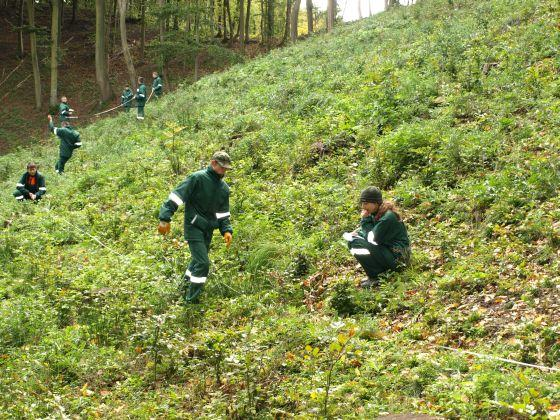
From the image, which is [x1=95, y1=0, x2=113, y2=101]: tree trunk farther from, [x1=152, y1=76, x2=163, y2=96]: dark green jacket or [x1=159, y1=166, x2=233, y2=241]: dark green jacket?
[x1=159, y1=166, x2=233, y2=241]: dark green jacket

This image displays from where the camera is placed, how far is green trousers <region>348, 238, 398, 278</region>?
8.31 meters

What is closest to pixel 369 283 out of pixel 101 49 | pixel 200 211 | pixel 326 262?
pixel 326 262

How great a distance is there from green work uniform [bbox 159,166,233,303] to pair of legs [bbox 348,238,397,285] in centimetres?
202

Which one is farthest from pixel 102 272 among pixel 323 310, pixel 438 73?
pixel 438 73

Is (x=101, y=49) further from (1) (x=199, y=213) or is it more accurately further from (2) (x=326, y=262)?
(2) (x=326, y=262)

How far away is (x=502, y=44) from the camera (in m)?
15.0

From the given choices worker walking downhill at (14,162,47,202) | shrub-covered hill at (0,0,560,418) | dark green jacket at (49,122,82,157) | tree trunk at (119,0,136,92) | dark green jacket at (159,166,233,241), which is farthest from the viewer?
tree trunk at (119,0,136,92)

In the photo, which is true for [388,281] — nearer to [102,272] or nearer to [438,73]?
[102,272]

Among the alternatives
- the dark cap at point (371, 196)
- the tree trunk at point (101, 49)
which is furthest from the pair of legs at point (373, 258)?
the tree trunk at point (101, 49)

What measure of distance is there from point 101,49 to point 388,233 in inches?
1171

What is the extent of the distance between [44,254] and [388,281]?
6.80 meters

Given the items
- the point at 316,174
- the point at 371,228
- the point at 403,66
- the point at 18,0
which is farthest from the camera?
the point at 18,0

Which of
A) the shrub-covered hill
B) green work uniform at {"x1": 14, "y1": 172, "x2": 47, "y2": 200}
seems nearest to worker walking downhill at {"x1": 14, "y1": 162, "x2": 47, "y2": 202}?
green work uniform at {"x1": 14, "y1": 172, "x2": 47, "y2": 200}

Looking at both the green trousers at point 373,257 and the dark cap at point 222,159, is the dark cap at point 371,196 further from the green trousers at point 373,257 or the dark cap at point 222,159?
the dark cap at point 222,159
